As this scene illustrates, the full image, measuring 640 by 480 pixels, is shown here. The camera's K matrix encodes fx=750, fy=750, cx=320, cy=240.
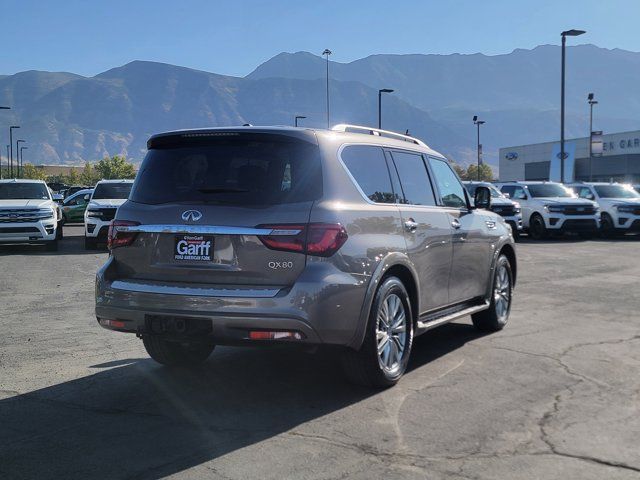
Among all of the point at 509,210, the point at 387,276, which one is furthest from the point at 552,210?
the point at 387,276

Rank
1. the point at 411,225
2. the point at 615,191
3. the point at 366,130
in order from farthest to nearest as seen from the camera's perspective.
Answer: the point at 615,191
the point at 366,130
the point at 411,225

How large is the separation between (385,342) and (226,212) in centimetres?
154

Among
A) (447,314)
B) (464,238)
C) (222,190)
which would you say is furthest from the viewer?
(464,238)

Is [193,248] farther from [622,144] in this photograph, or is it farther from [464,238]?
[622,144]

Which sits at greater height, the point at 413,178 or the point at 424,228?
the point at 413,178

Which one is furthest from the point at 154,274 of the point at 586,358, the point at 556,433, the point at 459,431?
the point at 586,358

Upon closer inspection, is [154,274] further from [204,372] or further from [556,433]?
[556,433]

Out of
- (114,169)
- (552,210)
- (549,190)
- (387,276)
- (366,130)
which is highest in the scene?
(114,169)

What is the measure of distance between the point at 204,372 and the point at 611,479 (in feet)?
10.9

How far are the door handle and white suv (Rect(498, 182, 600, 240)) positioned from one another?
18.8m

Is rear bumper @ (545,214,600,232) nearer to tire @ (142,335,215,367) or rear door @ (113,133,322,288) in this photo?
tire @ (142,335,215,367)

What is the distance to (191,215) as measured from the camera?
506 centimetres

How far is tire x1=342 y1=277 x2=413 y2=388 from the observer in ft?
17.3

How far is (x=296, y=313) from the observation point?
474cm
